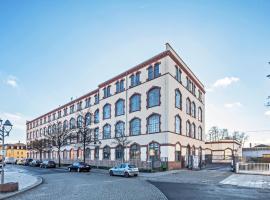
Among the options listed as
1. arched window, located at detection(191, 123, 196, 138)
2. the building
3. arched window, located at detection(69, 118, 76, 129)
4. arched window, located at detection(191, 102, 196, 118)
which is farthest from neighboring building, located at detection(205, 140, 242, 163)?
arched window, located at detection(69, 118, 76, 129)

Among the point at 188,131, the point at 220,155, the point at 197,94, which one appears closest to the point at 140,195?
the point at 188,131

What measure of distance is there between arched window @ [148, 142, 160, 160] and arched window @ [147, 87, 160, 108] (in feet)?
18.5

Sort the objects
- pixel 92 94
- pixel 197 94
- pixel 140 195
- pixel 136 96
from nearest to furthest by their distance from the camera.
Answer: pixel 140 195, pixel 136 96, pixel 197 94, pixel 92 94

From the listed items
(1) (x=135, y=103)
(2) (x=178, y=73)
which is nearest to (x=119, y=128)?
(1) (x=135, y=103)

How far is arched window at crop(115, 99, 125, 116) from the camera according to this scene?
4628cm

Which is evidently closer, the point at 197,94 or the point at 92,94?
the point at 197,94

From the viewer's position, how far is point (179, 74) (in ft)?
139

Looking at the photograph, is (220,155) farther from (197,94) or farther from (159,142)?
(159,142)

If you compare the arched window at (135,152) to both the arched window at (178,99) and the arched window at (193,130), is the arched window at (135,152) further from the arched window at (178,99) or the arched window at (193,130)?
the arched window at (193,130)

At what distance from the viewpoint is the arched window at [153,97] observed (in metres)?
39.1

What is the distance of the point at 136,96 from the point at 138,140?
697cm

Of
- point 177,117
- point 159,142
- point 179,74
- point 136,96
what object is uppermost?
point 179,74

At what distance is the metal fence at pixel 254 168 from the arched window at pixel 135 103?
16956 mm

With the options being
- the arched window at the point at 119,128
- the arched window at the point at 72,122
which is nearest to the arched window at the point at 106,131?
the arched window at the point at 119,128
